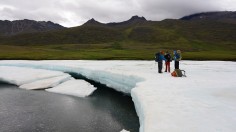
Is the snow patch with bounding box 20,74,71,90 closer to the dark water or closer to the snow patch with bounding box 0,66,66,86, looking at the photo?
the snow patch with bounding box 0,66,66,86

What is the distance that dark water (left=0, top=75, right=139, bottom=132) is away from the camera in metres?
16.9

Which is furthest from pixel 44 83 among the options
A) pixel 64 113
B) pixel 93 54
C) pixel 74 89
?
pixel 93 54

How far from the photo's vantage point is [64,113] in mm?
20328

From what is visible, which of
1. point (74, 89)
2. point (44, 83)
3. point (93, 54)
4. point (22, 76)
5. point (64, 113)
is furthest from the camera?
point (93, 54)

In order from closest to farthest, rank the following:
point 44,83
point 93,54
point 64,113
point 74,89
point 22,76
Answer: point 64,113 < point 74,89 < point 44,83 < point 22,76 < point 93,54

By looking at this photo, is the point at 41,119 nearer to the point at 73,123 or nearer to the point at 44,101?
the point at 73,123

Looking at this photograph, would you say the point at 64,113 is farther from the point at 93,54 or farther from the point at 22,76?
the point at 93,54

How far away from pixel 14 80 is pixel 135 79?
16.7 metres

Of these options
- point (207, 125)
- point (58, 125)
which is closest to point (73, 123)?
point (58, 125)

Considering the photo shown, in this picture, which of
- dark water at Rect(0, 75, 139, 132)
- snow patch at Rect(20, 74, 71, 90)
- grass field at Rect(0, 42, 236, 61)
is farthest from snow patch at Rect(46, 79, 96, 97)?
grass field at Rect(0, 42, 236, 61)

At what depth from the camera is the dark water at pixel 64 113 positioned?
55.5ft

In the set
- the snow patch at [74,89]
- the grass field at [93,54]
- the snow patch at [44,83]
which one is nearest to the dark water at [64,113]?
the snow patch at [74,89]

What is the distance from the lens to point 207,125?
32.5 feet

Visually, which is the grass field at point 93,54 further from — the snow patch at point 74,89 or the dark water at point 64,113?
the dark water at point 64,113
